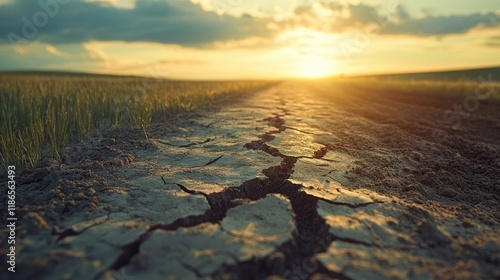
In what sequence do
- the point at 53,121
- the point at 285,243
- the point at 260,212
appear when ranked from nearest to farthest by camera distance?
the point at 285,243 → the point at 260,212 → the point at 53,121

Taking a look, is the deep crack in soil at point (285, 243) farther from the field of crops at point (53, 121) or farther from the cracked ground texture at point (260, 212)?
the field of crops at point (53, 121)

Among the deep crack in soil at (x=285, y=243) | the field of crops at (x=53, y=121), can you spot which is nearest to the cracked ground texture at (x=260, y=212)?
the deep crack in soil at (x=285, y=243)

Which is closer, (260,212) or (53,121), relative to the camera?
(260,212)

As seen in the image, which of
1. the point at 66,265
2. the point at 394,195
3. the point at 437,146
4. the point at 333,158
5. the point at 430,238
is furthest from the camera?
the point at 437,146

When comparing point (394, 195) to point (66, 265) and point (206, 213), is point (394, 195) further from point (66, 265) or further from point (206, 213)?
point (66, 265)

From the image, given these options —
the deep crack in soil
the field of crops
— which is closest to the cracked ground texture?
the deep crack in soil

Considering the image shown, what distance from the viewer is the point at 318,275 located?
1.29 meters

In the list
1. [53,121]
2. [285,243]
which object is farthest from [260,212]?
[53,121]

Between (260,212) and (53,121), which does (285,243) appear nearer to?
(260,212)

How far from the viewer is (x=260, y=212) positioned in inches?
70.5

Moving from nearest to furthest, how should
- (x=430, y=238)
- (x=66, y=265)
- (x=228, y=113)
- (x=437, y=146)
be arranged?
(x=66, y=265), (x=430, y=238), (x=437, y=146), (x=228, y=113)

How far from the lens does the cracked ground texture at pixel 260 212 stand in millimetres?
1331

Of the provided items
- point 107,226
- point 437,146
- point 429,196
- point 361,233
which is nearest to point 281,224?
point 361,233

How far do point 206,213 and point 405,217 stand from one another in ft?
3.03
